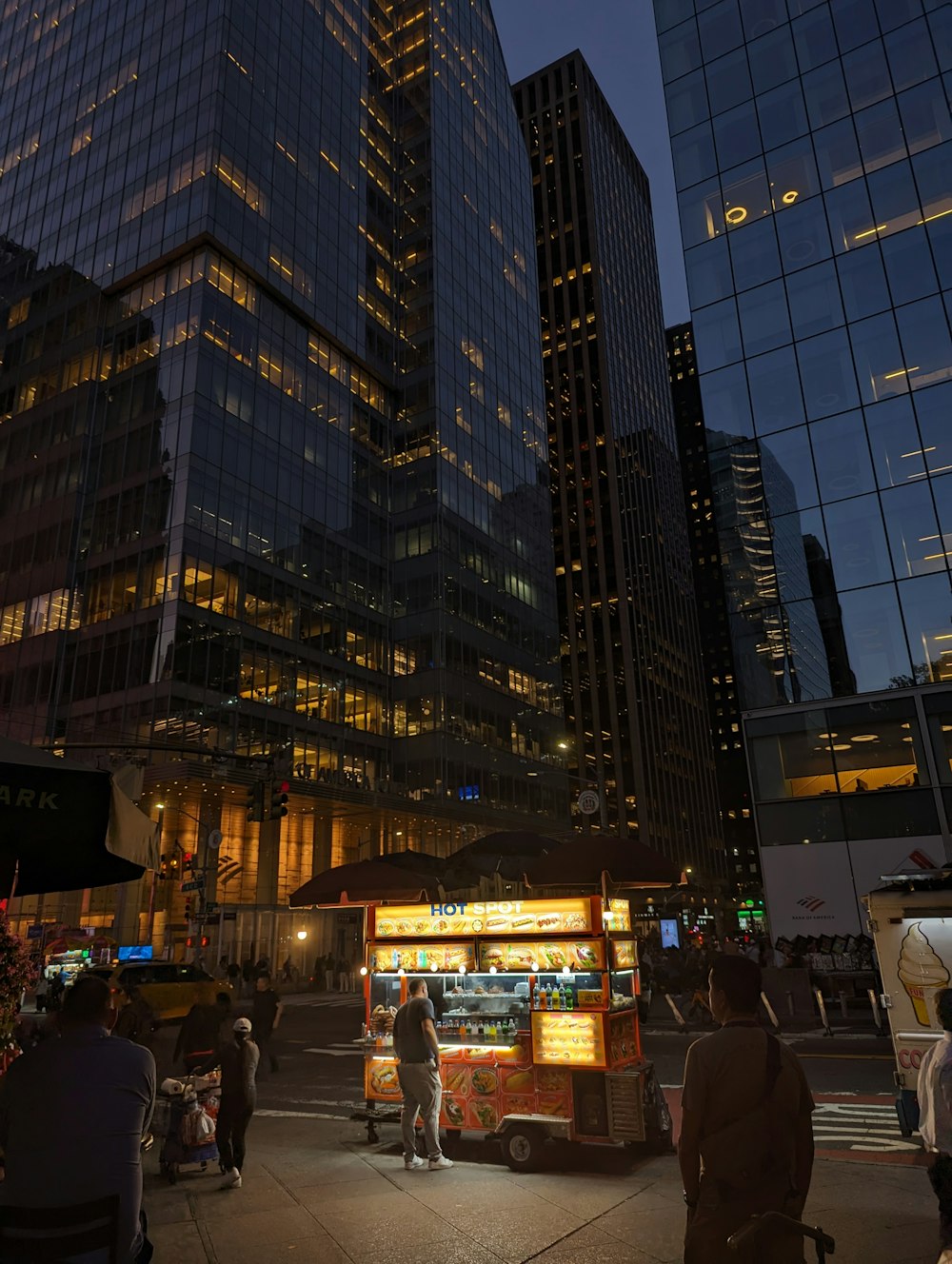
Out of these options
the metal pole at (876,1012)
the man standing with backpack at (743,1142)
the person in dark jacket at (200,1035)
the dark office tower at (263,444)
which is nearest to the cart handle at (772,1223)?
the man standing with backpack at (743,1142)

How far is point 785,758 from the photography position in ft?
89.2

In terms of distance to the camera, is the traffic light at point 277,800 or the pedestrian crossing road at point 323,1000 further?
the pedestrian crossing road at point 323,1000

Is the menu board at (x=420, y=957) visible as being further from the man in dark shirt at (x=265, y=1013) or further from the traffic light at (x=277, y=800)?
the traffic light at (x=277, y=800)

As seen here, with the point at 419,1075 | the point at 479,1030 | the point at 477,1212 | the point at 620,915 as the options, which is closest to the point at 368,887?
the point at 479,1030

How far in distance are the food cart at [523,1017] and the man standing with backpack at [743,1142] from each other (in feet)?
21.0

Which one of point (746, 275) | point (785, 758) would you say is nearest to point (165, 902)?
point (785, 758)

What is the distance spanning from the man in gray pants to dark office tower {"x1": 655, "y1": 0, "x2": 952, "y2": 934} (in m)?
18.8

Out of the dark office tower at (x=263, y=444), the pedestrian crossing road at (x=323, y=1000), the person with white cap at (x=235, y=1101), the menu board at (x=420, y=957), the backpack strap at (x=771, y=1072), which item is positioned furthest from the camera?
the dark office tower at (x=263, y=444)

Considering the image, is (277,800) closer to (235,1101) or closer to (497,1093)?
(497,1093)

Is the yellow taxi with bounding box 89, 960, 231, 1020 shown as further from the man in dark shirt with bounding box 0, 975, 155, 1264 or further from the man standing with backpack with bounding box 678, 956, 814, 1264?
the man standing with backpack with bounding box 678, 956, 814, 1264

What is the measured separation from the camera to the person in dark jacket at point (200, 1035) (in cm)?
1108

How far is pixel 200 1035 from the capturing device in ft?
36.9

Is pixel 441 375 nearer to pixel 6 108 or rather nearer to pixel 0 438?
pixel 0 438

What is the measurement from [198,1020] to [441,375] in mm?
61210
